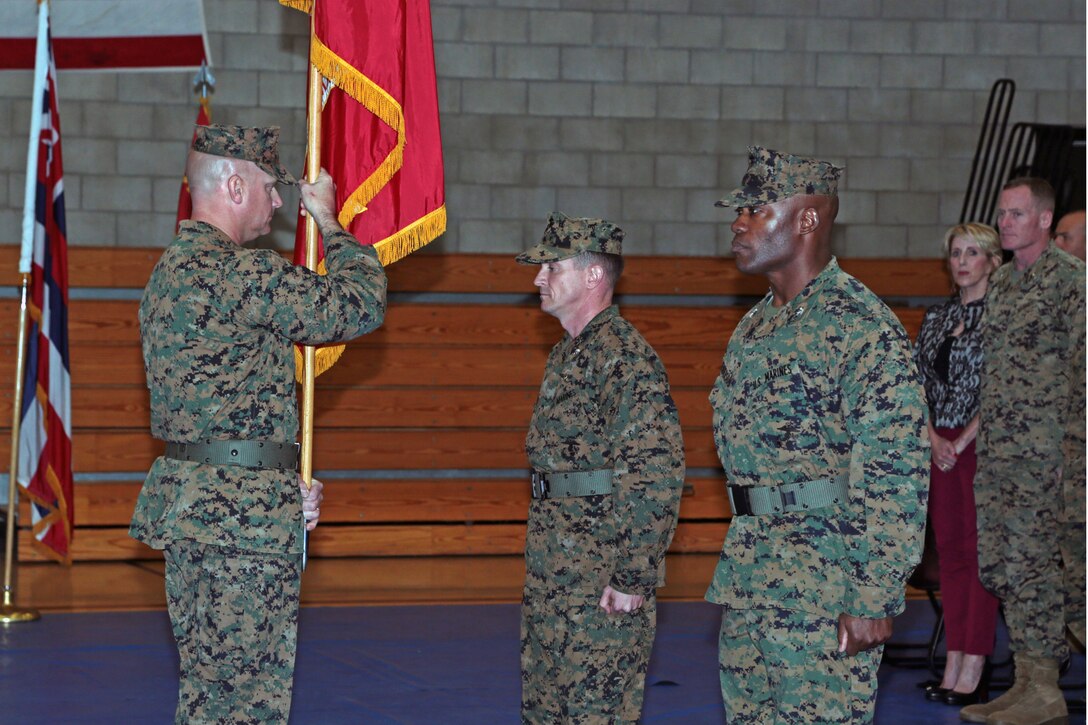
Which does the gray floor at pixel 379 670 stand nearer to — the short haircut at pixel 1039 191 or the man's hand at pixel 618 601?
the man's hand at pixel 618 601

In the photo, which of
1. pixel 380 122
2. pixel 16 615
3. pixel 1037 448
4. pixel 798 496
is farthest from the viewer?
pixel 16 615

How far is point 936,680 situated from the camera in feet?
16.6

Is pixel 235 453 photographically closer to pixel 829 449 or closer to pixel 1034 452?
pixel 829 449

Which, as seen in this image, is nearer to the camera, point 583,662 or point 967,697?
point 583,662

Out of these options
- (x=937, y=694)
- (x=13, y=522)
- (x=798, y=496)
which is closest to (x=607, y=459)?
(x=798, y=496)

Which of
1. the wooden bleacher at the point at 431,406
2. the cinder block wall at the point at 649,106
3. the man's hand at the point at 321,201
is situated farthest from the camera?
the cinder block wall at the point at 649,106

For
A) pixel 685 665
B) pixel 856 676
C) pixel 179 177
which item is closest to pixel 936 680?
pixel 685 665

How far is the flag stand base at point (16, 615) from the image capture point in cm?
588

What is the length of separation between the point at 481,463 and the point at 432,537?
1.98 feet

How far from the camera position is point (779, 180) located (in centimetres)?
274

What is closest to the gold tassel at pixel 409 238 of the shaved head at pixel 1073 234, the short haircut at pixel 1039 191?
the short haircut at pixel 1039 191

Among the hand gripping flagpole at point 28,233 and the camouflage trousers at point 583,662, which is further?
the hand gripping flagpole at point 28,233

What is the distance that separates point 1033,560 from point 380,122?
8.38 ft

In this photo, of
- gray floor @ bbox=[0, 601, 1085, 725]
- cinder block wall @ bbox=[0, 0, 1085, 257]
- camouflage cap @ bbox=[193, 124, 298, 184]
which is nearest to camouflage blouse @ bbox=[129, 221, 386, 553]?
camouflage cap @ bbox=[193, 124, 298, 184]
